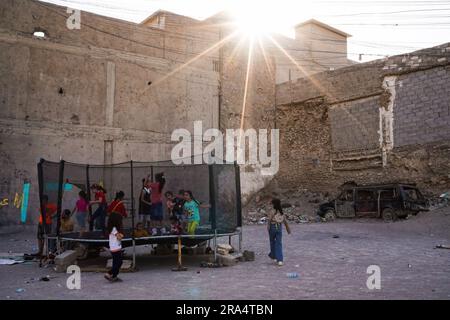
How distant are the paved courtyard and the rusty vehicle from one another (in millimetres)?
3106

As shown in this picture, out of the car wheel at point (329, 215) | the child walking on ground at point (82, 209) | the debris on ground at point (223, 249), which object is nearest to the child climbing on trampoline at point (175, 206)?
the debris on ground at point (223, 249)

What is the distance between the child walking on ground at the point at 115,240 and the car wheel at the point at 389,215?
12896mm

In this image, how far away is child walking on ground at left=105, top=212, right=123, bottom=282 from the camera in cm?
777

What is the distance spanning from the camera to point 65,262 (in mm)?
9438

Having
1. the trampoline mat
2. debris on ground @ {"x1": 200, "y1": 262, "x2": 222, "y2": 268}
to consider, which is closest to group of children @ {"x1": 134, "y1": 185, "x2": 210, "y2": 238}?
the trampoline mat

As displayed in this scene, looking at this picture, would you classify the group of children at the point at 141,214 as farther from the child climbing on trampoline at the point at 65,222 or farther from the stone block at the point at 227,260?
the stone block at the point at 227,260

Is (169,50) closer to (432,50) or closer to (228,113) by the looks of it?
(228,113)

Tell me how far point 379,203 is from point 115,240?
13.2 meters

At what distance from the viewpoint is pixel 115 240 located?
778 centimetres

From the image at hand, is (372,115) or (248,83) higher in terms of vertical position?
(248,83)

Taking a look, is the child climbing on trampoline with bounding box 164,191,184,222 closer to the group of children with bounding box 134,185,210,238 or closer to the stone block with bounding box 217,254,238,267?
the group of children with bounding box 134,185,210,238

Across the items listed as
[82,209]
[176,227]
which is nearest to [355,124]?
[176,227]
